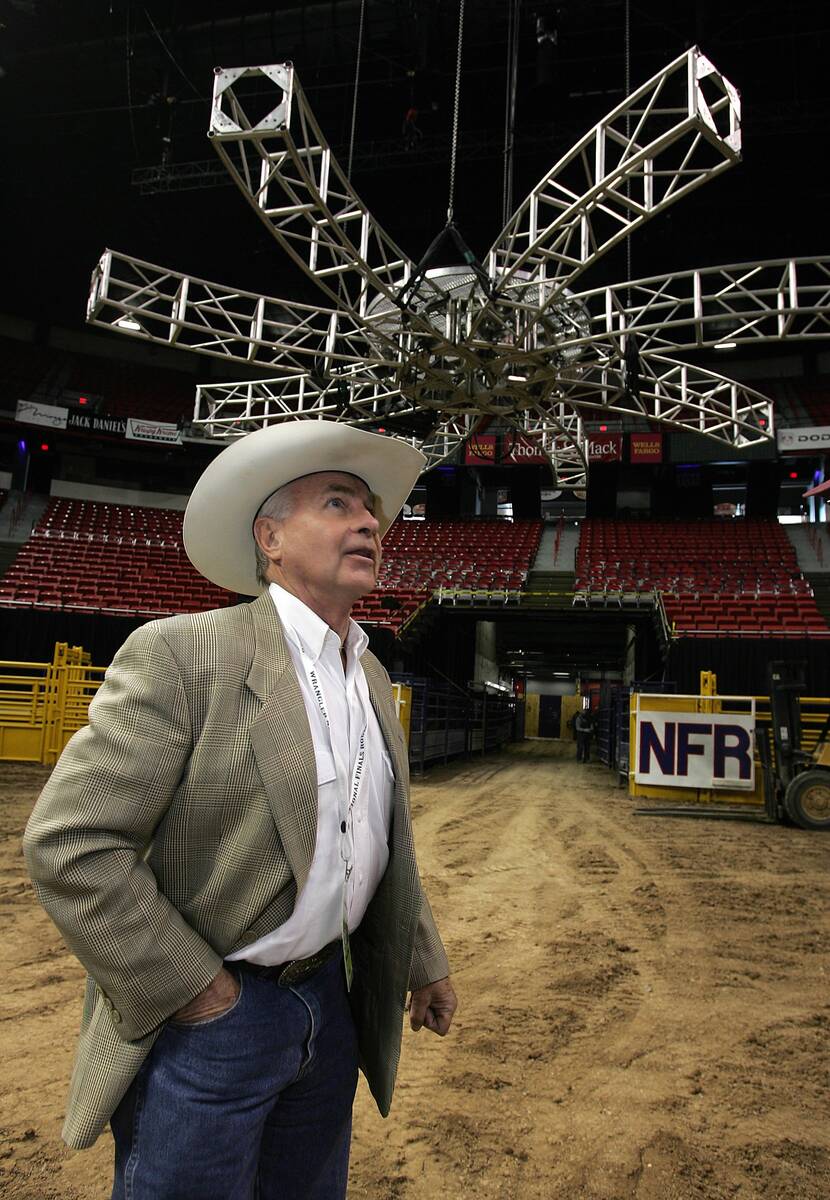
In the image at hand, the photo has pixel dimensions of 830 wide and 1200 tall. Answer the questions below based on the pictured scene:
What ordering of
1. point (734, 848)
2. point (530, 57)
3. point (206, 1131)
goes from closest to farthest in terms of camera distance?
1. point (206, 1131)
2. point (734, 848)
3. point (530, 57)

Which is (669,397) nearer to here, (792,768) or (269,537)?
(792,768)

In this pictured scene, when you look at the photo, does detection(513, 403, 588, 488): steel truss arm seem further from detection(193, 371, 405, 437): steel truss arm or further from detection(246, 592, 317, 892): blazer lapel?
detection(246, 592, 317, 892): blazer lapel

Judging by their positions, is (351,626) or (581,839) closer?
(351,626)

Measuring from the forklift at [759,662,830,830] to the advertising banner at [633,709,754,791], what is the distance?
2.88ft

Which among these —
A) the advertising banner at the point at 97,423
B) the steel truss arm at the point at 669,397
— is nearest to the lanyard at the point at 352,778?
the steel truss arm at the point at 669,397

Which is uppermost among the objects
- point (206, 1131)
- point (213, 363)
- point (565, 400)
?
point (213, 363)

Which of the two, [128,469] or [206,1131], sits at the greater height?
[128,469]

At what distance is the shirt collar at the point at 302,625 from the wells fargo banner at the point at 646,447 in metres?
27.8

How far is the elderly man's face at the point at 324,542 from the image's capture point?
1.52 meters

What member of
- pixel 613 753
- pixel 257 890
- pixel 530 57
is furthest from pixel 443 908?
pixel 530 57

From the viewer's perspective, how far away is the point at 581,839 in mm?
7277

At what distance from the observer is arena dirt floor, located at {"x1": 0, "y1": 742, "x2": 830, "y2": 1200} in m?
2.17

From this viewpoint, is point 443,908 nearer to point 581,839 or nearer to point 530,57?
point 581,839

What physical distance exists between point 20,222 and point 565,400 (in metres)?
24.1
